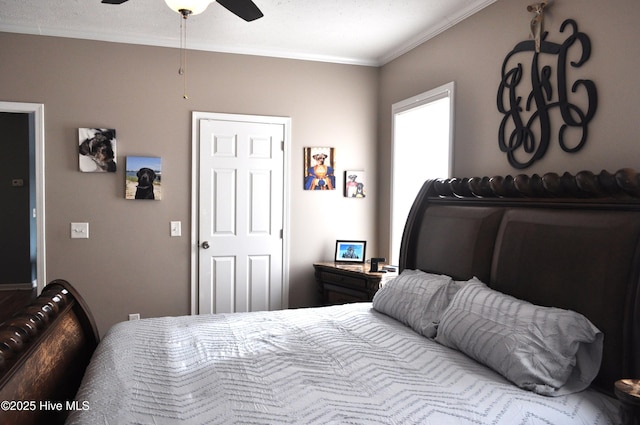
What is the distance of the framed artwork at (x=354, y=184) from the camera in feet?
14.7

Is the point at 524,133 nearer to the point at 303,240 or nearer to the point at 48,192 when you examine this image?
the point at 303,240

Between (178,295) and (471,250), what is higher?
(471,250)

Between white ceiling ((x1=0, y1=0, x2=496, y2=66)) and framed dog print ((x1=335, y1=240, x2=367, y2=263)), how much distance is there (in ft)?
5.77

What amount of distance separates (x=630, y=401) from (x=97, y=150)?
3.79m

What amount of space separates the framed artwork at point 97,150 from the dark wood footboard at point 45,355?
191 cm

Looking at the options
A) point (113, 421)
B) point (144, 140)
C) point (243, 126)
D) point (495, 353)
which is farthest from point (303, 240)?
point (113, 421)

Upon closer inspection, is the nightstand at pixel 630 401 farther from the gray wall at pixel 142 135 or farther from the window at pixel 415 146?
the gray wall at pixel 142 135

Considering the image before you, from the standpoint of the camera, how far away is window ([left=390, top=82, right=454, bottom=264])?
3632mm

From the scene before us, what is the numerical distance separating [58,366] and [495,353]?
5.55 ft

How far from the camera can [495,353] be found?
1853 mm

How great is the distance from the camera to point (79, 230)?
3.76m

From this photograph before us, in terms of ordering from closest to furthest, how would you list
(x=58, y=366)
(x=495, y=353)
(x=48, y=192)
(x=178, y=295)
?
1. (x=58, y=366)
2. (x=495, y=353)
3. (x=48, y=192)
4. (x=178, y=295)

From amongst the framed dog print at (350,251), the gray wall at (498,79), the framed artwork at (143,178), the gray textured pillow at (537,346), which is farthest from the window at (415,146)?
the framed artwork at (143,178)

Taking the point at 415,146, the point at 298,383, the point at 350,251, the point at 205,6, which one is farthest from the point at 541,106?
the point at 350,251
